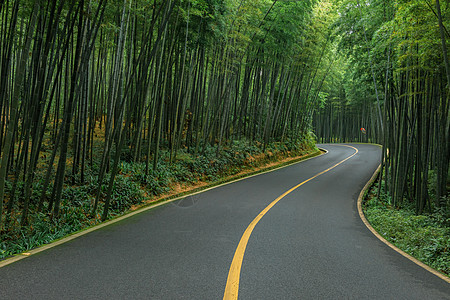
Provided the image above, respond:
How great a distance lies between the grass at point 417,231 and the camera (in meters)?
4.45

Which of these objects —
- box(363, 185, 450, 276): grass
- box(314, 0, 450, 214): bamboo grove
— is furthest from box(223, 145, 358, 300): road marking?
box(314, 0, 450, 214): bamboo grove

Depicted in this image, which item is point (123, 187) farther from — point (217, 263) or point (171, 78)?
point (171, 78)

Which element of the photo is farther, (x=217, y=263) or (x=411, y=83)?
(x=411, y=83)

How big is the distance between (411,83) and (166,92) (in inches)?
298

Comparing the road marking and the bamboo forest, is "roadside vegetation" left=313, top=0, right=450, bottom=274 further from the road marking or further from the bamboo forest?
the road marking

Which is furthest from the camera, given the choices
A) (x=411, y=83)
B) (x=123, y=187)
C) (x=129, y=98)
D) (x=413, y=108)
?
(x=129, y=98)

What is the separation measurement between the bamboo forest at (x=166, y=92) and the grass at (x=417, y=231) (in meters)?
0.39

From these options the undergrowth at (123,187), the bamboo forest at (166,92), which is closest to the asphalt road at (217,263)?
the undergrowth at (123,187)

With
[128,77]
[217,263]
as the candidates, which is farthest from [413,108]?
[128,77]

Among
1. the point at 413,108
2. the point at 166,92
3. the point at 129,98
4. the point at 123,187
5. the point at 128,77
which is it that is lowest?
the point at 123,187

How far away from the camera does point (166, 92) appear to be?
10.6m

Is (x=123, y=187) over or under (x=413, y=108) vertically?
under

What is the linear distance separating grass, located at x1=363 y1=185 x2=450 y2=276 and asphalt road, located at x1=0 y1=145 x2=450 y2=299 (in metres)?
0.45

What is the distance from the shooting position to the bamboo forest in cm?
490
